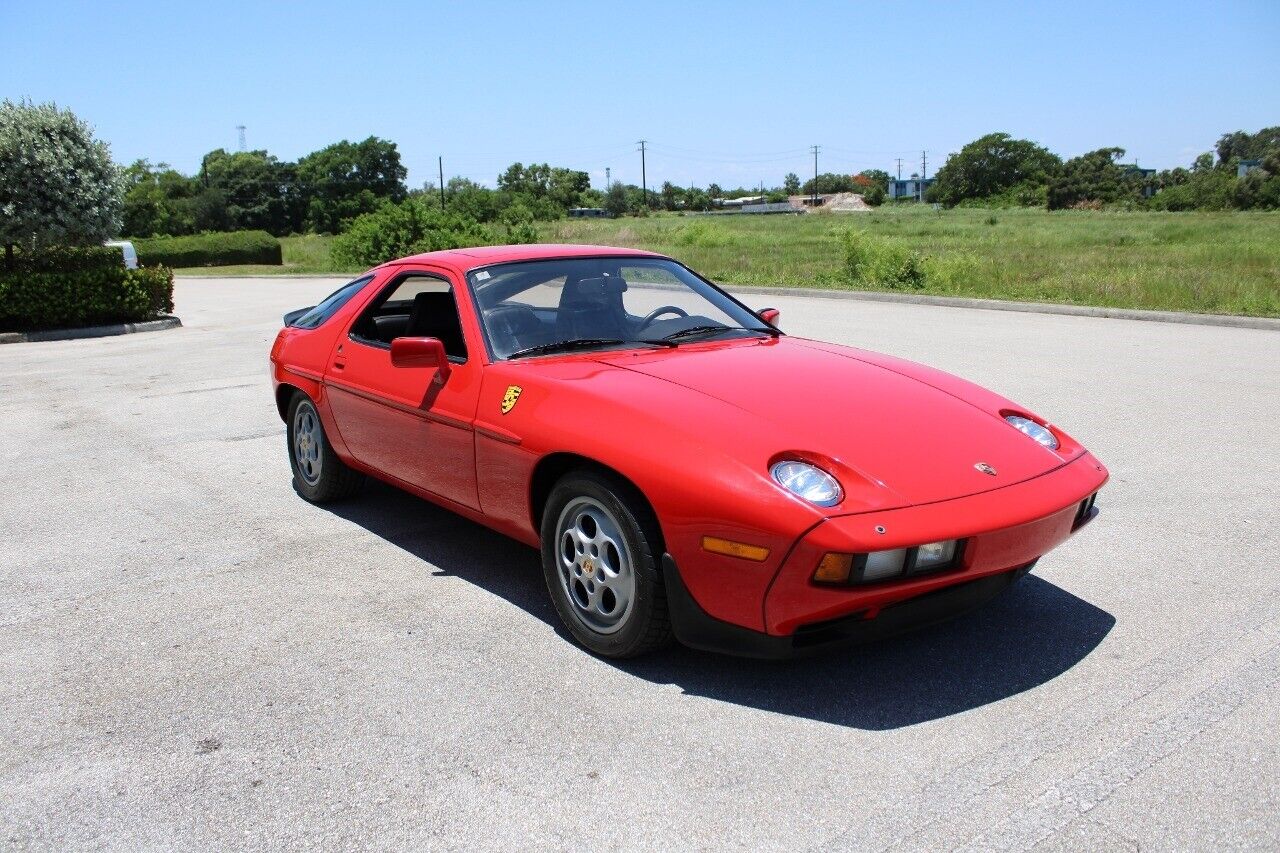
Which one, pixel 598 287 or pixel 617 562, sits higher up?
pixel 598 287

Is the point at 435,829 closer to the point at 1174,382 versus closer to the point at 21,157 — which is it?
the point at 1174,382

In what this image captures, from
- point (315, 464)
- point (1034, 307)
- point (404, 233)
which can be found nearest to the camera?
point (315, 464)

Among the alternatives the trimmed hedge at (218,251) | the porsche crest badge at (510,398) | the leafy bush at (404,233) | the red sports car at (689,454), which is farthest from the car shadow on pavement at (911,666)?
the trimmed hedge at (218,251)

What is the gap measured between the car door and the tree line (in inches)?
3357

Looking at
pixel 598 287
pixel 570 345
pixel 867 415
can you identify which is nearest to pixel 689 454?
pixel 867 415

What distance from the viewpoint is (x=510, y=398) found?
4.28m

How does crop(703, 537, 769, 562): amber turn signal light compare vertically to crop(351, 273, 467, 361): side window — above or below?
below

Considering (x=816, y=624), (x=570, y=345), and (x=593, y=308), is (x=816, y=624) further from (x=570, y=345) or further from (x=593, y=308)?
(x=593, y=308)

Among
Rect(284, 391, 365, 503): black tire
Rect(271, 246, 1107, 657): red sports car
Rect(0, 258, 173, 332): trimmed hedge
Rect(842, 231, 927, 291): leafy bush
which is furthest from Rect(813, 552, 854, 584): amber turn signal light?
Rect(842, 231, 927, 291): leafy bush

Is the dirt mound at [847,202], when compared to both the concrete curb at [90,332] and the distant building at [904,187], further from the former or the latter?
the concrete curb at [90,332]

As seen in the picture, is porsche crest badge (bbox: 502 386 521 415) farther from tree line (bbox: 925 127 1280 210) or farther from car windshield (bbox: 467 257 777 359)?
tree line (bbox: 925 127 1280 210)

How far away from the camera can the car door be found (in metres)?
4.56

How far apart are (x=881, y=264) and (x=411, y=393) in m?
18.5

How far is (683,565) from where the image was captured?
11.5 feet
